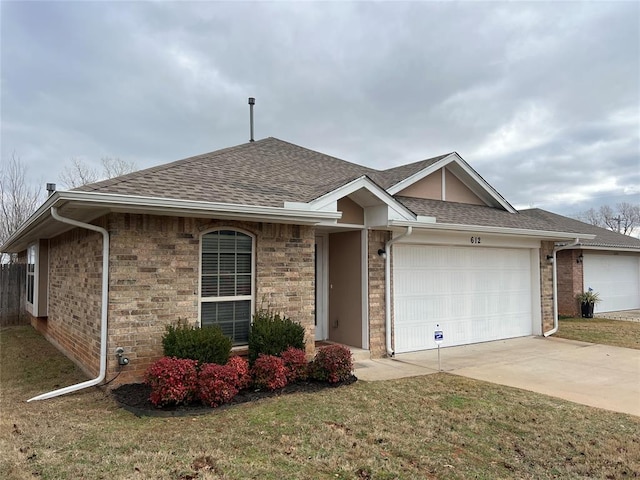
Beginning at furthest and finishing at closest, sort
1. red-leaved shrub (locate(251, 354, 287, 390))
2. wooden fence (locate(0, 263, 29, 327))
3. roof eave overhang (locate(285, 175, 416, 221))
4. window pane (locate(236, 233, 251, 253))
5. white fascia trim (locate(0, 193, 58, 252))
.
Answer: wooden fence (locate(0, 263, 29, 327)) → roof eave overhang (locate(285, 175, 416, 221)) → window pane (locate(236, 233, 251, 253)) → red-leaved shrub (locate(251, 354, 287, 390)) → white fascia trim (locate(0, 193, 58, 252))

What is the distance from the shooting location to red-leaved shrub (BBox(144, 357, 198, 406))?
5328 millimetres

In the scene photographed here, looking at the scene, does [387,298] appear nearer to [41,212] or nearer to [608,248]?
[41,212]

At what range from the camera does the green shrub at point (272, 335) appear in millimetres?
6688

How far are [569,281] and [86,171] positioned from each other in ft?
82.7

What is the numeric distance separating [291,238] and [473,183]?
652cm

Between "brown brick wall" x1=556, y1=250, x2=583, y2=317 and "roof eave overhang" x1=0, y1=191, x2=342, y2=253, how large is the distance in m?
13.1

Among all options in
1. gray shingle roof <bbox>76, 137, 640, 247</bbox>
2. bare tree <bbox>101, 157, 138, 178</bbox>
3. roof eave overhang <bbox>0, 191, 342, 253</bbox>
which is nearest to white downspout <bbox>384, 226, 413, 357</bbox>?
gray shingle roof <bbox>76, 137, 640, 247</bbox>

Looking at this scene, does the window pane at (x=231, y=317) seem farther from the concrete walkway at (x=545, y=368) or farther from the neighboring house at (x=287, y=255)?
the concrete walkway at (x=545, y=368)

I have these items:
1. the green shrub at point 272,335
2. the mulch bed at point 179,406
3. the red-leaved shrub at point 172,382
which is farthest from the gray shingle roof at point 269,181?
the mulch bed at point 179,406

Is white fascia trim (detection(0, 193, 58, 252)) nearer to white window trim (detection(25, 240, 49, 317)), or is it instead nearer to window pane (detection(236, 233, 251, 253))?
white window trim (detection(25, 240, 49, 317))

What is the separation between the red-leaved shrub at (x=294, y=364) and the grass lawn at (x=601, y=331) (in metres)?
8.21

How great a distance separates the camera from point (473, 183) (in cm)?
1190

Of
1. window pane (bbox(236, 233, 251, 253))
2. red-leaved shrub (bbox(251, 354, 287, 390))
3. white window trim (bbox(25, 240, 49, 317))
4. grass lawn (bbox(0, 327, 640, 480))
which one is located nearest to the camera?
grass lawn (bbox(0, 327, 640, 480))

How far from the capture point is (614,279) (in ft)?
60.0
